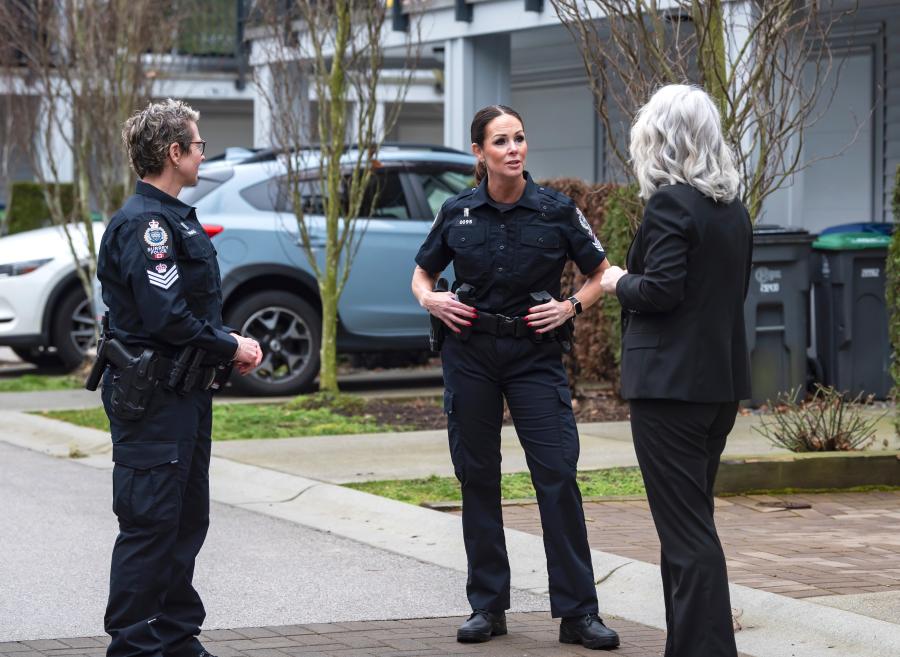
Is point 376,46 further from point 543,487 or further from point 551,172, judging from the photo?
point 551,172

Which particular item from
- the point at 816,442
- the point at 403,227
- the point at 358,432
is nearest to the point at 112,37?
the point at 403,227

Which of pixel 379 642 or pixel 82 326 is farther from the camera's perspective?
pixel 82 326

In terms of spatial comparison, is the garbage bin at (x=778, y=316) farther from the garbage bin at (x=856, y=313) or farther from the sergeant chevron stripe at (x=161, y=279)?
the sergeant chevron stripe at (x=161, y=279)

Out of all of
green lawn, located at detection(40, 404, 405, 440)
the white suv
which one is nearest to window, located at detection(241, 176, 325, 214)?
green lawn, located at detection(40, 404, 405, 440)

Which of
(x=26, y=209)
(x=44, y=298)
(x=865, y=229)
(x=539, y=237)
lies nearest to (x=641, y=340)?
(x=539, y=237)

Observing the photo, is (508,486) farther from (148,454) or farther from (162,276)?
(162,276)

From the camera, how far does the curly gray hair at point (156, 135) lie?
496 cm

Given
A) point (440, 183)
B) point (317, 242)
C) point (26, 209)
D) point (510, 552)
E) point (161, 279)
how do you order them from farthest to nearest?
point (26, 209) < point (440, 183) < point (317, 242) < point (510, 552) < point (161, 279)

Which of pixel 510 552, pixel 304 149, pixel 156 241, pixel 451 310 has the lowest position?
pixel 510 552

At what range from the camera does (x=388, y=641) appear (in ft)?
18.4

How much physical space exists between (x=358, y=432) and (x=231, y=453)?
1246 mm

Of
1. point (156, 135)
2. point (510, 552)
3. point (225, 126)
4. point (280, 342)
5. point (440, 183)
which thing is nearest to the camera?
point (156, 135)

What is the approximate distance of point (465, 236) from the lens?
5656 millimetres

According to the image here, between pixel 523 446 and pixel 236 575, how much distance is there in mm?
1741
